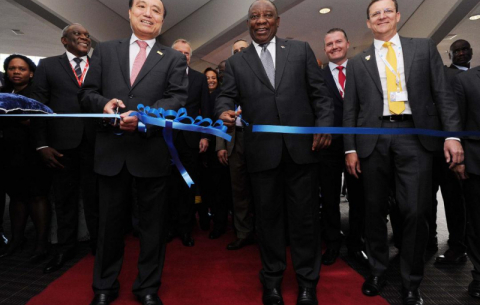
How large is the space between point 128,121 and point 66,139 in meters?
1.16

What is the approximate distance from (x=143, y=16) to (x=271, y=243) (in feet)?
4.83

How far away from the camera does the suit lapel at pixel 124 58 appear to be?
74.9 inches

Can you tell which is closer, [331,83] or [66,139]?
[66,139]

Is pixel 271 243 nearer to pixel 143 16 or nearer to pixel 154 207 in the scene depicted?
pixel 154 207

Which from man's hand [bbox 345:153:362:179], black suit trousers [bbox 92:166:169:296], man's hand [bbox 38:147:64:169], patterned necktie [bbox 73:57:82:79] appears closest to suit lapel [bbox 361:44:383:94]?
man's hand [bbox 345:153:362:179]

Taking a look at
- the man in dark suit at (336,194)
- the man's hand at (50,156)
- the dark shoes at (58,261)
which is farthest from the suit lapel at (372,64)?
the dark shoes at (58,261)

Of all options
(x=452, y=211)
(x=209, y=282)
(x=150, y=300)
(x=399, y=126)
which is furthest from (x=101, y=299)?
(x=452, y=211)

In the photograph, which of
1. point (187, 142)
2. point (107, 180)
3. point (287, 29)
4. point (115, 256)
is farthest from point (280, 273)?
point (287, 29)

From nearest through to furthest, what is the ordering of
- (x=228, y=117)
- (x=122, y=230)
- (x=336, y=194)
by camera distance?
(x=228, y=117), (x=122, y=230), (x=336, y=194)

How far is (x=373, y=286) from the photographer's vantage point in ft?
6.73

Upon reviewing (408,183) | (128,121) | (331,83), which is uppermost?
(331,83)

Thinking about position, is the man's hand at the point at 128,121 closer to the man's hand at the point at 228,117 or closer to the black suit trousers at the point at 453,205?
the man's hand at the point at 228,117

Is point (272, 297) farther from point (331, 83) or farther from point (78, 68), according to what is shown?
point (78, 68)

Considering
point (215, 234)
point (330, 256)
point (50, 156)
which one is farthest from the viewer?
point (215, 234)
